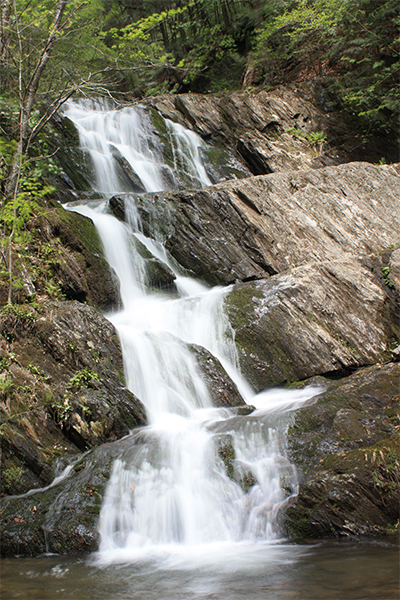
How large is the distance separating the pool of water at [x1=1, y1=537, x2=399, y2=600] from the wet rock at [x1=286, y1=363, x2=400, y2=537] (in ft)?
0.84

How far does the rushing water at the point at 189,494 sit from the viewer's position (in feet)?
11.9

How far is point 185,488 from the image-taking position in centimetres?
511

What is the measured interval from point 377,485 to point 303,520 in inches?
34.7

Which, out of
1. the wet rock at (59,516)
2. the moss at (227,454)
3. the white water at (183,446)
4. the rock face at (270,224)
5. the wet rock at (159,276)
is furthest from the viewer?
the rock face at (270,224)

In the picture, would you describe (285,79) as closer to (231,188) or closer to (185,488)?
(231,188)

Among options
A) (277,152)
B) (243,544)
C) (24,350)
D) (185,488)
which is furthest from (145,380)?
(277,152)

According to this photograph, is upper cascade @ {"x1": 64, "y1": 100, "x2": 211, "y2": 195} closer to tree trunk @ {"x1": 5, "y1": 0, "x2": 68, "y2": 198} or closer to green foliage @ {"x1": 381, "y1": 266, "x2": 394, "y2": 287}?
tree trunk @ {"x1": 5, "y1": 0, "x2": 68, "y2": 198}

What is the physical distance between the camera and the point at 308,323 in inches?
359

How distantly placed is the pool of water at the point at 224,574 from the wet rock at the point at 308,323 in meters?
4.44

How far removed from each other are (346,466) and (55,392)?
4055 millimetres

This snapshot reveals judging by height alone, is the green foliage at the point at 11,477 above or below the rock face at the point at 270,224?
below

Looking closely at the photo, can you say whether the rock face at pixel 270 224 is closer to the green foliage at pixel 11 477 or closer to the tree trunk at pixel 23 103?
the tree trunk at pixel 23 103

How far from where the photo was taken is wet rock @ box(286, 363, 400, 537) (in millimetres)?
4473

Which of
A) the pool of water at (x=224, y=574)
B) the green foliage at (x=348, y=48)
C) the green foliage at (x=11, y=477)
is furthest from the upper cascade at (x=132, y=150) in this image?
the pool of water at (x=224, y=574)
